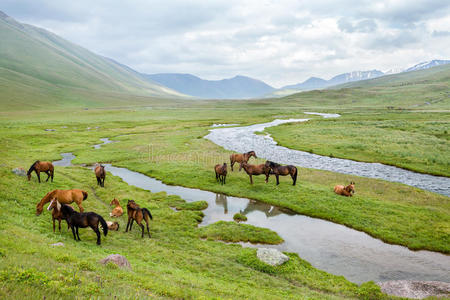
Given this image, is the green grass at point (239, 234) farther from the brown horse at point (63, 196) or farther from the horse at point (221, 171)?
the horse at point (221, 171)

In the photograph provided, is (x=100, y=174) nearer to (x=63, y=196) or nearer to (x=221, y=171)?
(x=63, y=196)

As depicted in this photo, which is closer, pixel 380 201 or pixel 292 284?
pixel 292 284

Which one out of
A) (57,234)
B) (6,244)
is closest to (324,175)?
(57,234)

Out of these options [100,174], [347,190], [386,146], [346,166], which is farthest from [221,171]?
[386,146]

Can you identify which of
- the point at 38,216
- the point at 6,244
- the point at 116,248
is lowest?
the point at 116,248

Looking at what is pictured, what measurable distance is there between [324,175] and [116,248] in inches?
1074

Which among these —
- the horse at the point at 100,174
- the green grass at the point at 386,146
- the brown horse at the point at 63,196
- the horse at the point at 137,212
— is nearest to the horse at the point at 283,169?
the horse at the point at 137,212

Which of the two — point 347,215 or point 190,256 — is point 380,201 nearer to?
point 347,215

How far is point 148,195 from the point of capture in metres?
26.6

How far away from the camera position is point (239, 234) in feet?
61.7

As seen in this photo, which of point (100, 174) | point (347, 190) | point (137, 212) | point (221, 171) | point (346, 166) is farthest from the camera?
point (346, 166)

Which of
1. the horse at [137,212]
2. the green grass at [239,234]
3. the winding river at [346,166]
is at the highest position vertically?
the horse at [137,212]

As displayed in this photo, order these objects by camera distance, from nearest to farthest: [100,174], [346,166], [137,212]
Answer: [137,212] < [100,174] < [346,166]

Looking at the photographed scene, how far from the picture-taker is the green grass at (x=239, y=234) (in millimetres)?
18234
